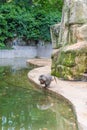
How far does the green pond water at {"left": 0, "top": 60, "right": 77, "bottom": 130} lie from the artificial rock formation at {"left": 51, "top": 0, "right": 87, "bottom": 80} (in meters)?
1.25

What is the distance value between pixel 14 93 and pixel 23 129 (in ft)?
10.8

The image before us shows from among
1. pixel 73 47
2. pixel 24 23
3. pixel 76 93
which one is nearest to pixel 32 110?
pixel 76 93

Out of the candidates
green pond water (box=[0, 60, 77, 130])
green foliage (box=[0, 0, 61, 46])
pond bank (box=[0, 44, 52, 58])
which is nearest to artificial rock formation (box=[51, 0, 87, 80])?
green pond water (box=[0, 60, 77, 130])

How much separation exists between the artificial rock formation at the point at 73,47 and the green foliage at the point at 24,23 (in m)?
9.06

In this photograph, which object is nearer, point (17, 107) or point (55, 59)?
point (17, 107)

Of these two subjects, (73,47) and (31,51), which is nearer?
(73,47)

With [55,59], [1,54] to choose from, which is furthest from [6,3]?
[55,59]

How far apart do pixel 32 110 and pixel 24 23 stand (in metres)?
16.1

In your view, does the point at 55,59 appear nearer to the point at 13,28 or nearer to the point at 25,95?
the point at 25,95

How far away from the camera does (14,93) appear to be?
9156 millimetres

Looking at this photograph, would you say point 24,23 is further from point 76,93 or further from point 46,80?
point 76,93

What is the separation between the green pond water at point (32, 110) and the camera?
6147 mm

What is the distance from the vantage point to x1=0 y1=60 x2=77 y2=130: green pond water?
615cm

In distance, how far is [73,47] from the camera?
10.7 metres
